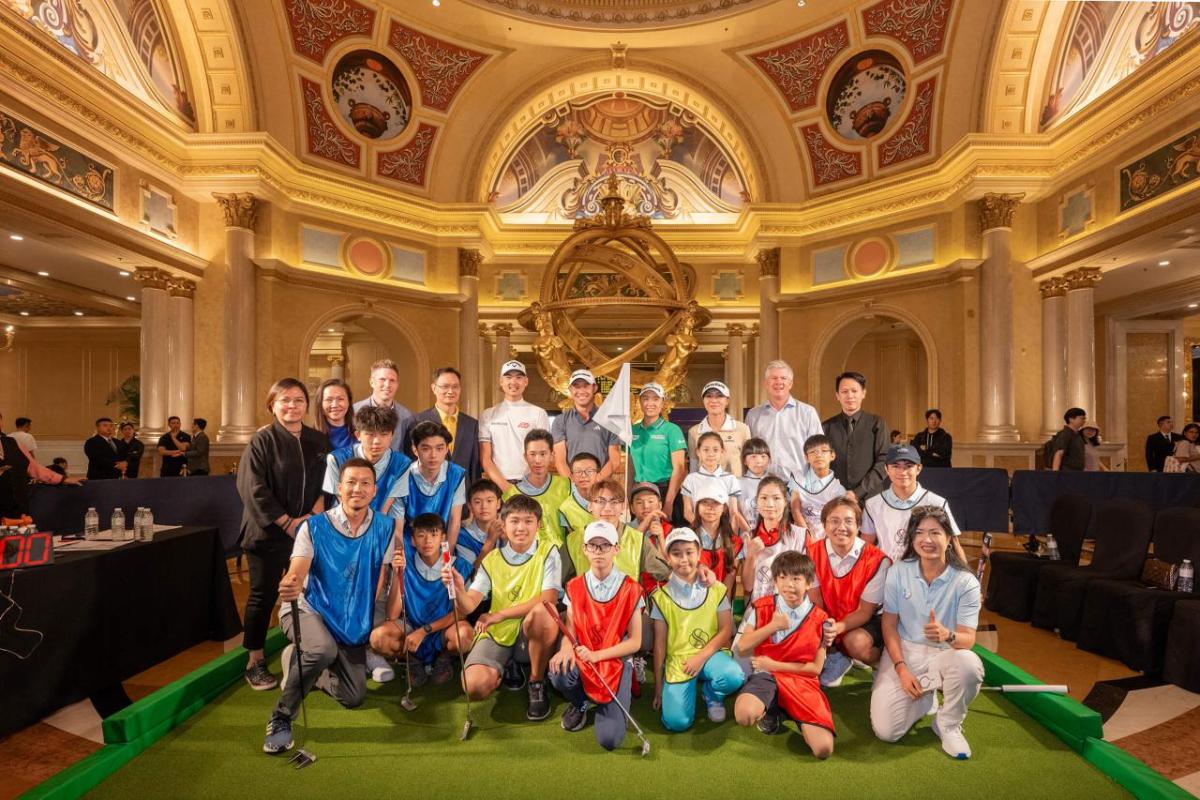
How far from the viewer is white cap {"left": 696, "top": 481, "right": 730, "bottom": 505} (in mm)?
4297

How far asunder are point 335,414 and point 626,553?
7.57 feet

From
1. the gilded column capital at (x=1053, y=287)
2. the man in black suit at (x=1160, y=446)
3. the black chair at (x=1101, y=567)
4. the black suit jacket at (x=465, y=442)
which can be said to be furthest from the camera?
the gilded column capital at (x=1053, y=287)

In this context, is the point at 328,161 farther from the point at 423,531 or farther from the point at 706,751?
the point at 706,751

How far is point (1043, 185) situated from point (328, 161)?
1350 centimetres

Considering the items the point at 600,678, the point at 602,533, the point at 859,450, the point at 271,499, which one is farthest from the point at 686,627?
the point at 271,499

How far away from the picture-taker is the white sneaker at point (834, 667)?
4.06m

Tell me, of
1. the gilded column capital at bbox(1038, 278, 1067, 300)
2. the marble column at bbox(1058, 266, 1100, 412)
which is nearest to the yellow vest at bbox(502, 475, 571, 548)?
the marble column at bbox(1058, 266, 1100, 412)

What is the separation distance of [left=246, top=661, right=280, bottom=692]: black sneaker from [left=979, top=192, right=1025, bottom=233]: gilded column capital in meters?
12.7

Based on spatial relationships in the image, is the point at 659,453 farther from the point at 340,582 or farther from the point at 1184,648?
the point at 1184,648

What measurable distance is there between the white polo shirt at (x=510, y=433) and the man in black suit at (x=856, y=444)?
237 centimetres

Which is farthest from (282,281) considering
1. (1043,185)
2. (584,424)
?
(1043,185)

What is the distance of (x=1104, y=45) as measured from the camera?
10289mm

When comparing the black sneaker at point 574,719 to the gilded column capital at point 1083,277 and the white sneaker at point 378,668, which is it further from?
the gilded column capital at point 1083,277

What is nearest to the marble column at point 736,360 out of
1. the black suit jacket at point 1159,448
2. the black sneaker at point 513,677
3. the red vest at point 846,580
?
the black suit jacket at point 1159,448
